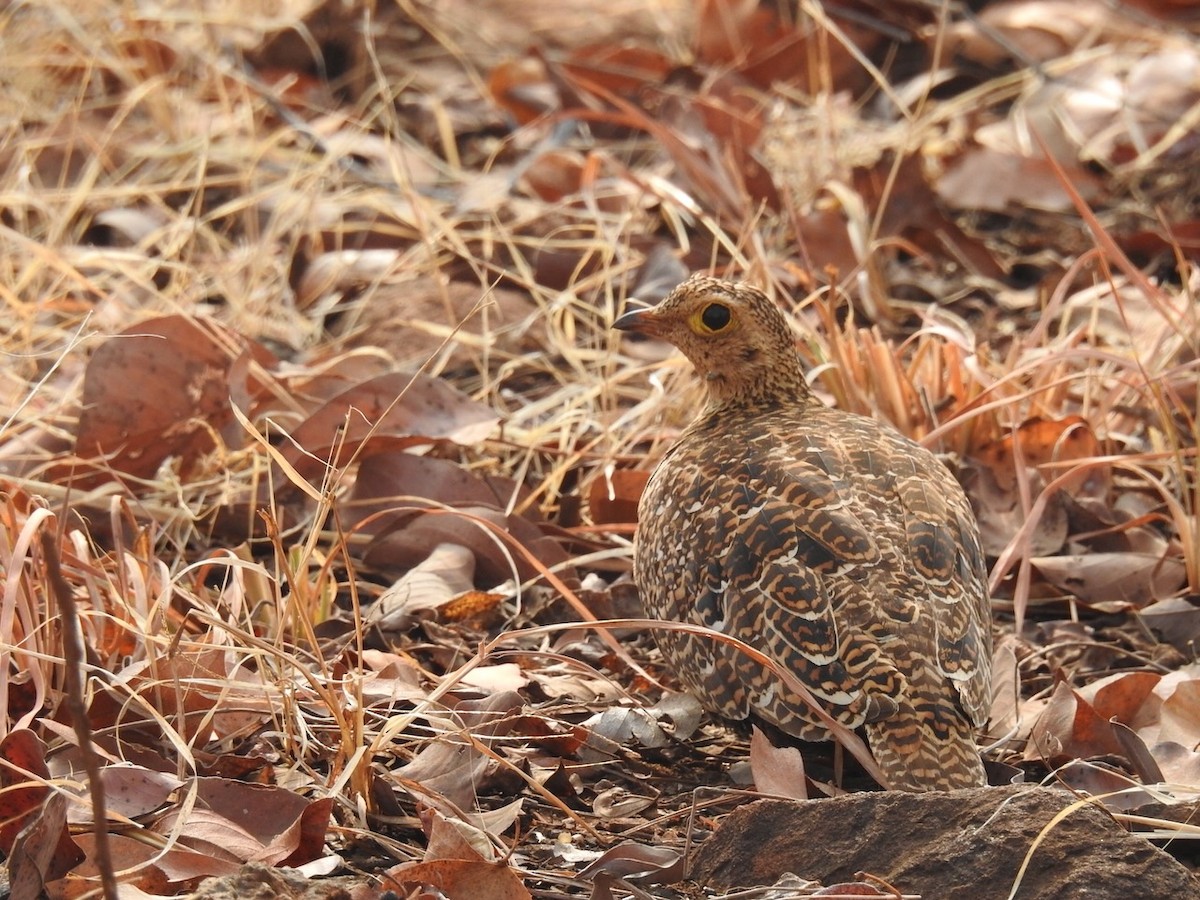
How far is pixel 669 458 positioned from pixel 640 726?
783mm

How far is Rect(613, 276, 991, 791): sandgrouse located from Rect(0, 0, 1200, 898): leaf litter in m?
0.24

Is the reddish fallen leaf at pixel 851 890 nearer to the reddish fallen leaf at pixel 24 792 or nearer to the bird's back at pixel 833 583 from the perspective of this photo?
the bird's back at pixel 833 583

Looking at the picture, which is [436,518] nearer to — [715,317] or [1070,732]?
[715,317]

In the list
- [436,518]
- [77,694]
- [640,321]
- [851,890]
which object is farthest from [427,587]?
[77,694]

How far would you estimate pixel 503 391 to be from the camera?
5.86m

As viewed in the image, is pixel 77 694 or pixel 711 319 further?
pixel 711 319

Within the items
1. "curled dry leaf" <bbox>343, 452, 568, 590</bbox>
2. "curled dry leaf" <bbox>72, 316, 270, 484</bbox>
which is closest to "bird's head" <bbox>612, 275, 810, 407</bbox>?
"curled dry leaf" <bbox>343, 452, 568, 590</bbox>

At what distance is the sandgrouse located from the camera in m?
3.35

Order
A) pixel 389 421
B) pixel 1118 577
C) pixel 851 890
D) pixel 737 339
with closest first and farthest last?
pixel 851 890
pixel 737 339
pixel 1118 577
pixel 389 421

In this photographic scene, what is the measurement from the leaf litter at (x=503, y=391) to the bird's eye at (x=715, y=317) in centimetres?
62

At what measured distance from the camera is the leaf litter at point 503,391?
336cm

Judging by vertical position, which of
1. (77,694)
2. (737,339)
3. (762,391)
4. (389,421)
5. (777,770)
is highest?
(77,694)

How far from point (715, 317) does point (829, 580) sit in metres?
1.12

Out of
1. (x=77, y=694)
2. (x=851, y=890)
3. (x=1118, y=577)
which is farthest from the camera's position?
(x=1118, y=577)
